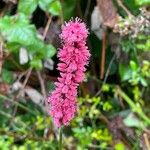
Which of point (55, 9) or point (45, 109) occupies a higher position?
point (55, 9)

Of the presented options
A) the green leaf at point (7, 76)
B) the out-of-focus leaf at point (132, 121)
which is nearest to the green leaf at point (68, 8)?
the green leaf at point (7, 76)

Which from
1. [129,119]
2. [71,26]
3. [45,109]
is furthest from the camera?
[45,109]

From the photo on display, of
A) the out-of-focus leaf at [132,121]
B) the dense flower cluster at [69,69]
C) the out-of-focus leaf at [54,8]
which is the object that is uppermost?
the out-of-focus leaf at [54,8]

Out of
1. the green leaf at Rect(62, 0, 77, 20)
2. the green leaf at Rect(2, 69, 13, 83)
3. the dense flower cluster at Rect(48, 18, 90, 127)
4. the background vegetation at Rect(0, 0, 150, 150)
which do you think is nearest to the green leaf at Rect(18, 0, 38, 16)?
the background vegetation at Rect(0, 0, 150, 150)

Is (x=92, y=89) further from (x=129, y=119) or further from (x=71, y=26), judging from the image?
(x=71, y=26)

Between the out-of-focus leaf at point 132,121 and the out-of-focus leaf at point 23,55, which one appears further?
the out-of-focus leaf at point 23,55

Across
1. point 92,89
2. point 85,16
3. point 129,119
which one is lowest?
point 129,119

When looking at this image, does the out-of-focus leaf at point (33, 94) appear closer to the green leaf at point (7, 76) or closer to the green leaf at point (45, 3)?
the green leaf at point (7, 76)

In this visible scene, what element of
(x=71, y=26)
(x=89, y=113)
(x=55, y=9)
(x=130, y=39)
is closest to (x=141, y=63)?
(x=130, y=39)
